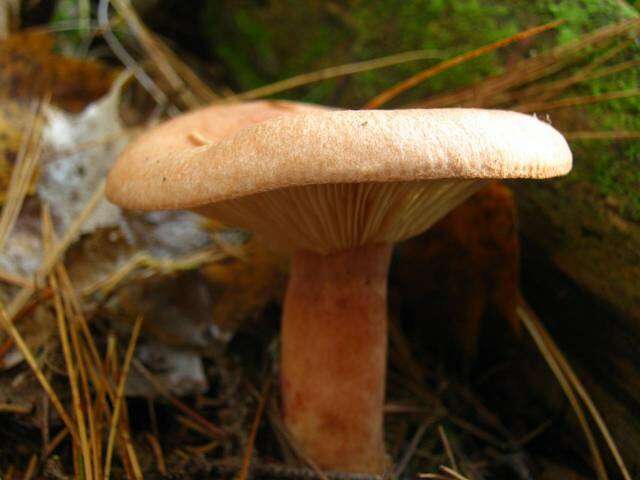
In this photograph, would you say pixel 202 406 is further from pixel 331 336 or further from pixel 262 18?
pixel 262 18

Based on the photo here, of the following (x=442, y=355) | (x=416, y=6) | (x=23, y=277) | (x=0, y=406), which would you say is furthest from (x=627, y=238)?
(x=23, y=277)

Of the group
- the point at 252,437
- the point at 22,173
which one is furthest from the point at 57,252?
the point at 252,437

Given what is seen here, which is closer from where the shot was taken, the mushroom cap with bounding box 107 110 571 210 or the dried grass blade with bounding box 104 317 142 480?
the mushroom cap with bounding box 107 110 571 210

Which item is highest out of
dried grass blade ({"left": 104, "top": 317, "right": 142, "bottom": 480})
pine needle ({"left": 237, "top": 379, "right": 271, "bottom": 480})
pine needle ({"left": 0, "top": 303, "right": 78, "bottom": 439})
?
pine needle ({"left": 0, "top": 303, "right": 78, "bottom": 439})

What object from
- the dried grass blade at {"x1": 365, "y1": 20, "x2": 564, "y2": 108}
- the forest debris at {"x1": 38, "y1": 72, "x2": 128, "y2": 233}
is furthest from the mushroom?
the forest debris at {"x1": 38, "y1": 72, "x2": 128, "y2": 233}

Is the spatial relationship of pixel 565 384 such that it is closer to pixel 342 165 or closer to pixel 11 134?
pixel 342 165

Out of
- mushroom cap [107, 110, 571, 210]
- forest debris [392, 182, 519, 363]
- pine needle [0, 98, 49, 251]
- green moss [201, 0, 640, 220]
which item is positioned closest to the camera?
mushroom cap [107, 110, 571, 210]

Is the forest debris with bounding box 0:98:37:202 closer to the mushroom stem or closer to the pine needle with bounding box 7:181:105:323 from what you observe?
the pine needle with bounding box 7:181:105:323

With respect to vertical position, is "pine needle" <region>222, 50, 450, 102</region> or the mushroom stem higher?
"pine needle" <region>222, 50, 450, 102</region>
